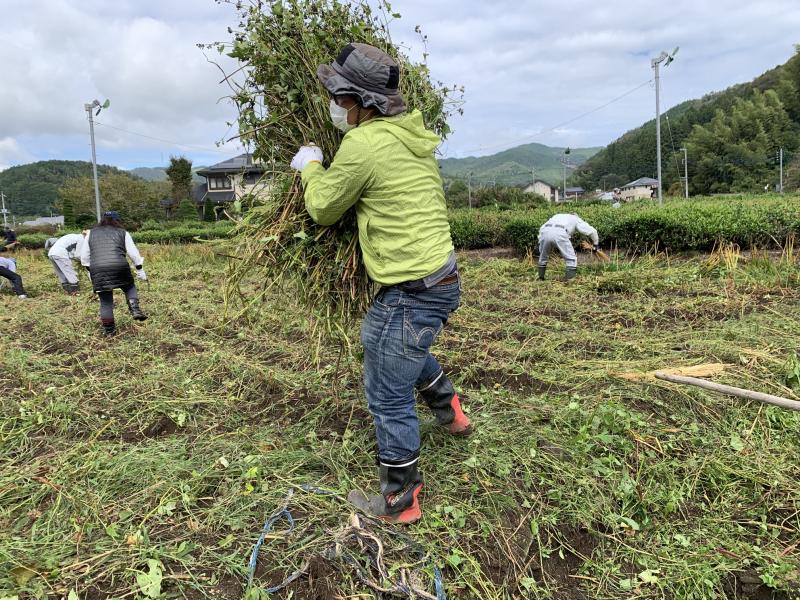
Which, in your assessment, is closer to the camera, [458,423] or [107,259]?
[458,423]

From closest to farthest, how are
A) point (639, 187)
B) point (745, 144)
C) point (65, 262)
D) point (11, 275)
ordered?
point (11, 275) < point (65, 262) < point (745, 144) < point (639, 187)

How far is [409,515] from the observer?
6.61 ft

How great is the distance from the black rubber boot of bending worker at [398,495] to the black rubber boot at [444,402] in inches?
16.5

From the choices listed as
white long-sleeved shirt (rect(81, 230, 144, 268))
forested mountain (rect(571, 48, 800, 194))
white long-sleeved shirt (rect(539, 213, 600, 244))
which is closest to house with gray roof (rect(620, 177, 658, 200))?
forested mountain (rect(571, 48, 800, 194))

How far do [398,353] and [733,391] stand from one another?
1.95 m

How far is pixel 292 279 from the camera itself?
245 cm

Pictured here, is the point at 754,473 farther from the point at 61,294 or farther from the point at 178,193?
the point at 178,193

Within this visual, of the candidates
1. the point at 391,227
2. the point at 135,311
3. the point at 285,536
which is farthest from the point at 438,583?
the point at 135,311

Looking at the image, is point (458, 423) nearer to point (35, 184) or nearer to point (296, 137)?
point (296, 137)

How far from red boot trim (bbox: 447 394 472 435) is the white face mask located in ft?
4.47

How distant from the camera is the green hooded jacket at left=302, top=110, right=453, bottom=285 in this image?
5.91ft

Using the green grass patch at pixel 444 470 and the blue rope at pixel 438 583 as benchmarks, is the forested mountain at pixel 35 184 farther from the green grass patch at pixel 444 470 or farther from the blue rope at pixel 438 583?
the blue rope at pixel 438 583

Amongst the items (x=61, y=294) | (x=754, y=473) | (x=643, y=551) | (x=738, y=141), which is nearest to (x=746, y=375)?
(x=754, y=473)

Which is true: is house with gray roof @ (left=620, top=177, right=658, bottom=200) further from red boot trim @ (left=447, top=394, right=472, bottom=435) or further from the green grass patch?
red boot trim @ (left=447, top=394, right=472, bottom=435)
